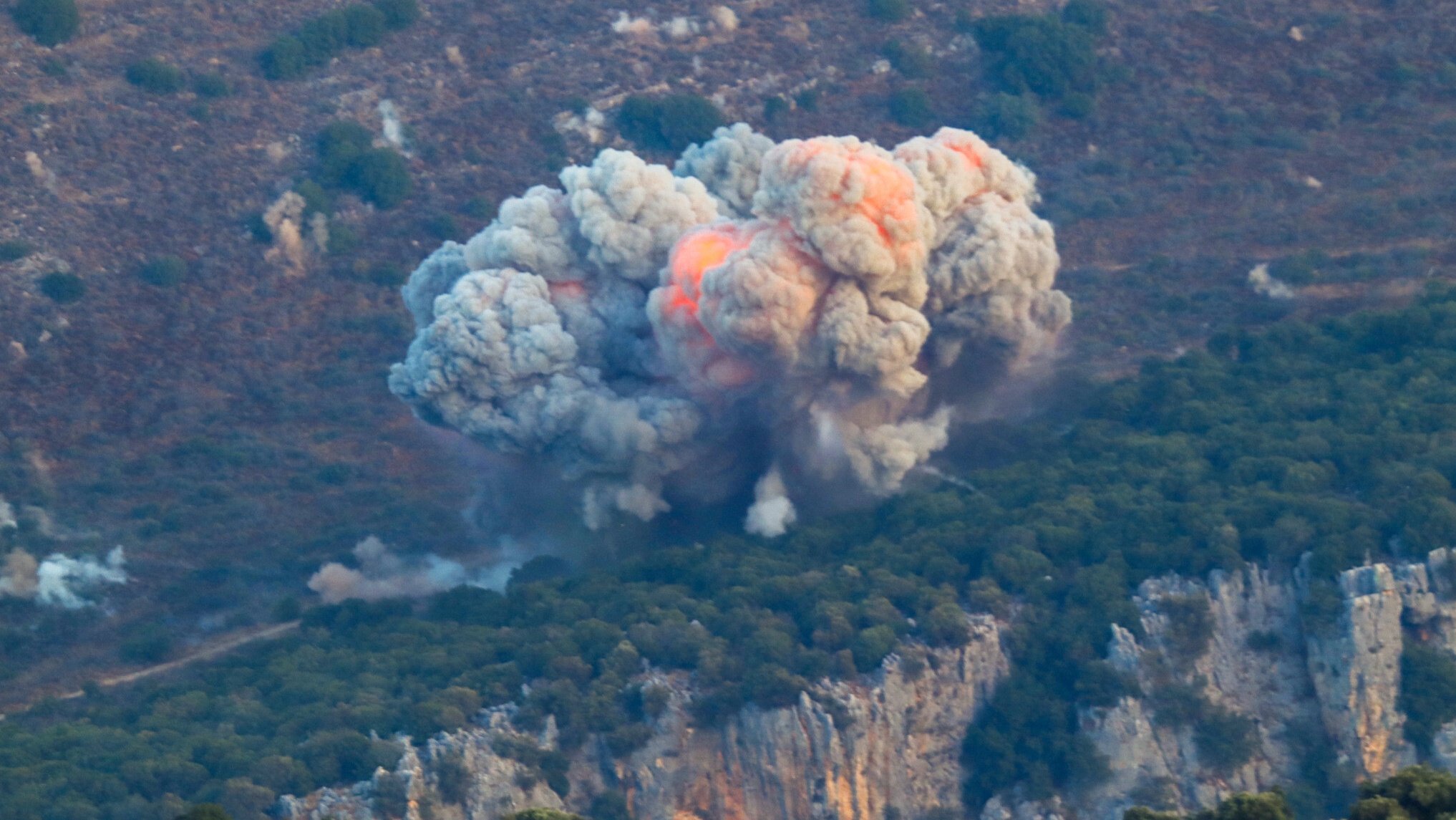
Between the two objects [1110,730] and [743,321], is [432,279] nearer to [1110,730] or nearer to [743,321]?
[743,321]

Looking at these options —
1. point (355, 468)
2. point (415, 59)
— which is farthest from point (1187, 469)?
point (415, 59)

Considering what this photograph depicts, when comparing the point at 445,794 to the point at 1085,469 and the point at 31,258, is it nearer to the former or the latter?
the point at 1085,469

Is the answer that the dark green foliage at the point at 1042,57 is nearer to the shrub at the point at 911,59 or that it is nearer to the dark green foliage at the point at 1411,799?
the shrub at the point at 911,59

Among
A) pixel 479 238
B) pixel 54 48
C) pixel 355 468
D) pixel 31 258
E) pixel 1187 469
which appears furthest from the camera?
pixel 54 48

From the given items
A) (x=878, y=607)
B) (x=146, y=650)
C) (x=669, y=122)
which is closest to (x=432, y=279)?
(x=146, y=650)

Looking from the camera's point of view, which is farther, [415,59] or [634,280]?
[415,59]

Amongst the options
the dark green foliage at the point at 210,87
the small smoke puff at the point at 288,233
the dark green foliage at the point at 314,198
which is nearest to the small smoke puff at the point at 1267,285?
the dark green foliage at the point at 314,198

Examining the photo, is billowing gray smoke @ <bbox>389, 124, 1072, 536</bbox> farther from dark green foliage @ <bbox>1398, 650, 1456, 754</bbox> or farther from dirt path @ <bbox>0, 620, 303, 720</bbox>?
dark green foliage @ <bbox>1398, 650, 1456, 754</bbox>

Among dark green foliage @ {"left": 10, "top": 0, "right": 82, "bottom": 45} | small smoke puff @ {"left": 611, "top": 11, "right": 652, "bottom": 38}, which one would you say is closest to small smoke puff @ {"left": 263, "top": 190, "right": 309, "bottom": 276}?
dark green foliage @ {"left": 10, "top": 0, "right": 82, "bottom": 45}
